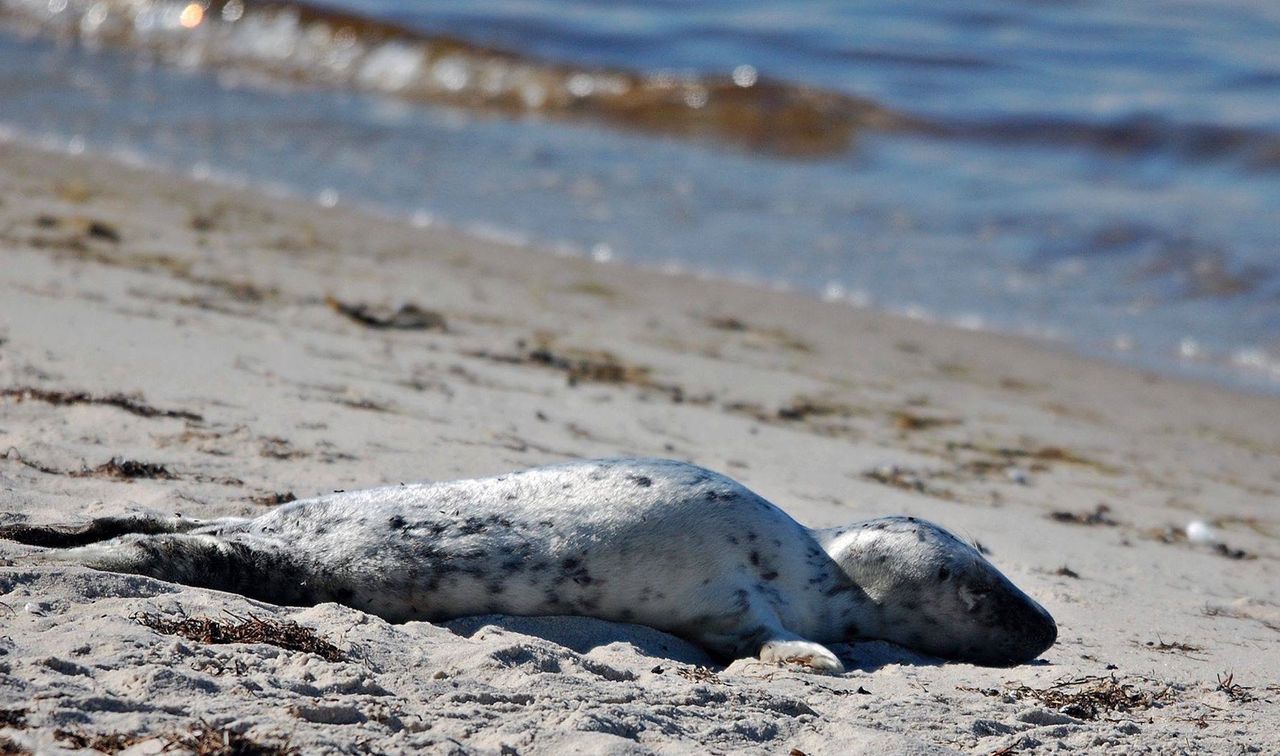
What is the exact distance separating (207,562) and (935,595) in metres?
1.81

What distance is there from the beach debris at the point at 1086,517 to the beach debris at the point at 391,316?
2692mm

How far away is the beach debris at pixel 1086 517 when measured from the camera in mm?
5125

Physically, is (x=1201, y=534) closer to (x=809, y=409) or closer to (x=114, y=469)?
(x=809, y=409)

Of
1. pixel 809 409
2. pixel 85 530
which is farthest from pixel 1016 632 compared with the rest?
pixel 809 409

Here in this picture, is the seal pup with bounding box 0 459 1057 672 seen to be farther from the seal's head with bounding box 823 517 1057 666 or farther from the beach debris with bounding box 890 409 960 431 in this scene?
the beach debris with bounding box 890 409 960 431

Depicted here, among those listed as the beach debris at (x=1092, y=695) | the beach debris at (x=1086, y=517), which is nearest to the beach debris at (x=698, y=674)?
the beach debris at (x=1092, y=695)

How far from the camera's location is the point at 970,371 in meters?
7.19

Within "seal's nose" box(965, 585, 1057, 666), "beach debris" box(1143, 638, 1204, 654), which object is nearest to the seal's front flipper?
"seal's nose" box(965, 585, 1057, 666)

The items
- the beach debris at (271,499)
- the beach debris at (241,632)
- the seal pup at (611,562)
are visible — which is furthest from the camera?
the beach debris at (271,499)

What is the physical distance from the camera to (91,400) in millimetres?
4652

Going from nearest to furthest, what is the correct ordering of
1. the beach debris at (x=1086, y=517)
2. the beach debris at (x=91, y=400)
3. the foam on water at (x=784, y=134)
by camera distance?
1. the beach debris at (x=91, y=400)
2. the beach debris at (x=1086, y=517)
3. the foam on water at (x=784, y=134)

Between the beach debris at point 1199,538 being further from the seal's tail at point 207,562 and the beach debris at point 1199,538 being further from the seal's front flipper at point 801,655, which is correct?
the seal's tail at point 207,562

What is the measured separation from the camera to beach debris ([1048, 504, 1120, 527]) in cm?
512

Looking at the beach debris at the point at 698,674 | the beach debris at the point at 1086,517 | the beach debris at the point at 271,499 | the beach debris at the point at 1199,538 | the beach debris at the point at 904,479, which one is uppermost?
the beach debris at the point at 271,499
